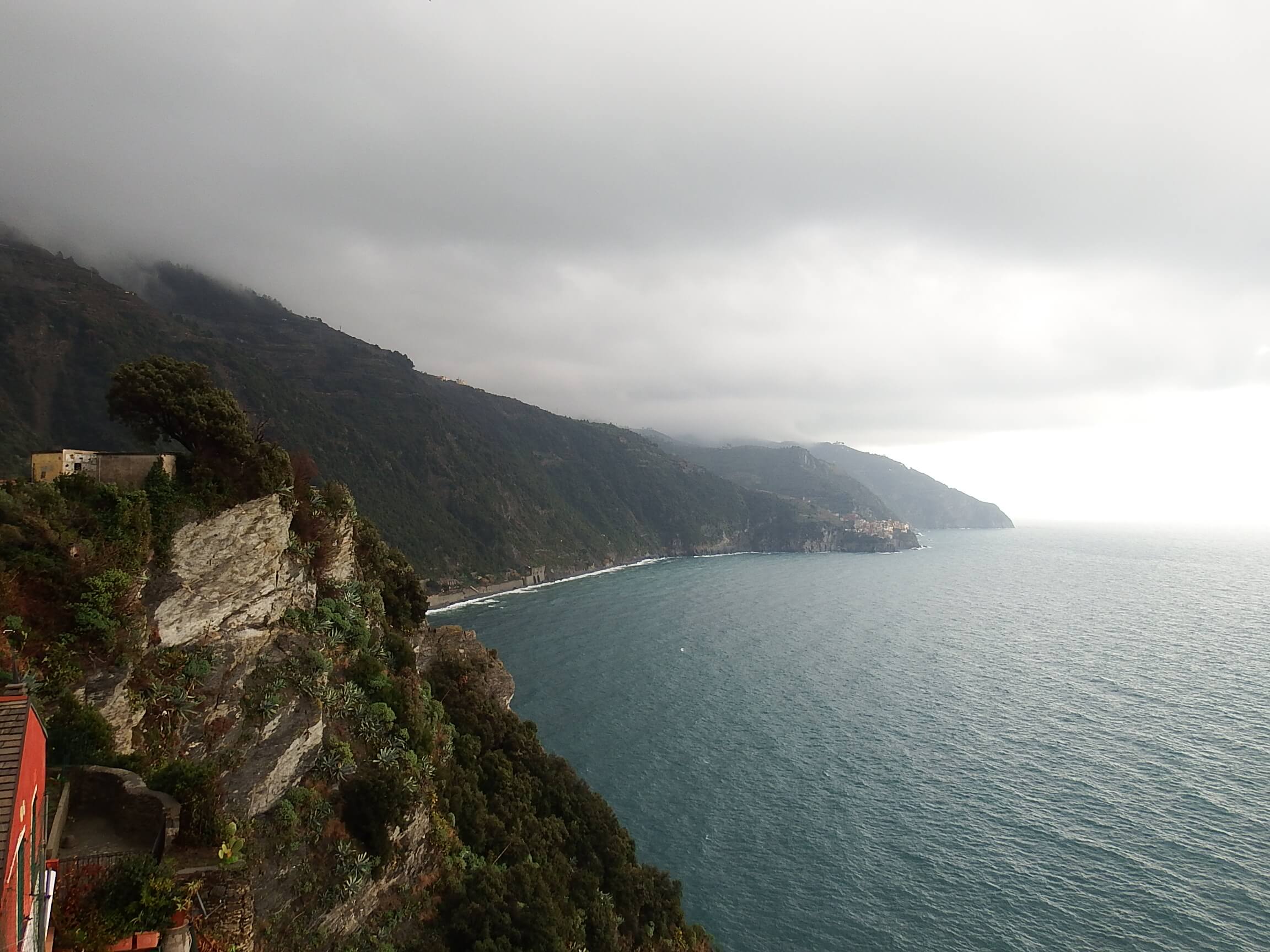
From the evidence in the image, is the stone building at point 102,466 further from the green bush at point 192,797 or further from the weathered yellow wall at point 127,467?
the green bush at point 192,797

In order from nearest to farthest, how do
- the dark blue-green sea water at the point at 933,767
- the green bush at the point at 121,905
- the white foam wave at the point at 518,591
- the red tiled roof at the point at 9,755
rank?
the red tiled roof at the point at 9,755, the green bush at the point at 121,905, the dark blue-green sea water at the point at 933,767, the white foam wave at the point at 518,591

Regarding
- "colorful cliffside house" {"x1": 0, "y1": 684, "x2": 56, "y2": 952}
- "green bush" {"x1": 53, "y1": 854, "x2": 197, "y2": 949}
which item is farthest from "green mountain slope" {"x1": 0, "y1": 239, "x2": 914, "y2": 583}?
"colorful cliffside house" {"x1": 0, "y1": 684, "x2": 56, "y2": 952}

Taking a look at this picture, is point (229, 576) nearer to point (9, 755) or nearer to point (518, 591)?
point (9, 755)

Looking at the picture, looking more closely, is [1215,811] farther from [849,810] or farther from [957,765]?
[849,810]

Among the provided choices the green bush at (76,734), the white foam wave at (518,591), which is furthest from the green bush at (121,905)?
the white foam wave at (518,591)

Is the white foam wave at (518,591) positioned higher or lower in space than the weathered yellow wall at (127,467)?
lower

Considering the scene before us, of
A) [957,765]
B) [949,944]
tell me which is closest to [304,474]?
[949,944]
